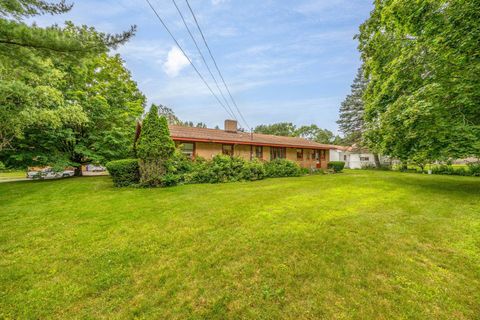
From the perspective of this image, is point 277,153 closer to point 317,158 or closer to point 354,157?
point 317,158

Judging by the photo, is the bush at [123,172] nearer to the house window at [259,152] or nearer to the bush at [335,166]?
the house window at [259,152]

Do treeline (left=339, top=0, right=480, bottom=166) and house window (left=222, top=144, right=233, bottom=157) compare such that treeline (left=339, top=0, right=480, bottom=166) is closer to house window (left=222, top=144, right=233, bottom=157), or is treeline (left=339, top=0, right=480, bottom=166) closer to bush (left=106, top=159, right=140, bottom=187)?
house window (left=222, top=144, right=233, bottom=157)

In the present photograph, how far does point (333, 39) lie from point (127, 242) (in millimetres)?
14436

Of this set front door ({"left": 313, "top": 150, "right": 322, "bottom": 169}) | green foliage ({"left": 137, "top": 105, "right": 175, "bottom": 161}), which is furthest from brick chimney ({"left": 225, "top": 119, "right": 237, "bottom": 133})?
green foliage ({"left": 137, "top": 105, "right": 175, "bottom": 161})

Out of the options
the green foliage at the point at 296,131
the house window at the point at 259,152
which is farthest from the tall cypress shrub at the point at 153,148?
the green foliage at the point at 296,131

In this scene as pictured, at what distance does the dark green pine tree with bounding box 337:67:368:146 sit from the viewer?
99.9 ft

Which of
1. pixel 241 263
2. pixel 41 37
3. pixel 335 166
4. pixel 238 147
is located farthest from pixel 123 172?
pixel 335 166

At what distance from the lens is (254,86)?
61.0 ft

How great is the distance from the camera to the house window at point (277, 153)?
18.0 meters

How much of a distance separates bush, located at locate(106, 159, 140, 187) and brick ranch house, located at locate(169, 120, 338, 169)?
300cm

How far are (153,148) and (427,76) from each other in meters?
12.8

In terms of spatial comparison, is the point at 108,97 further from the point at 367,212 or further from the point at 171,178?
the point at 367,212

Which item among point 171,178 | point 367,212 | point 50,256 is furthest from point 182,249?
point 171,178

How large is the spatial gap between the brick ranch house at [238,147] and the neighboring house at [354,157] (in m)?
12.6
